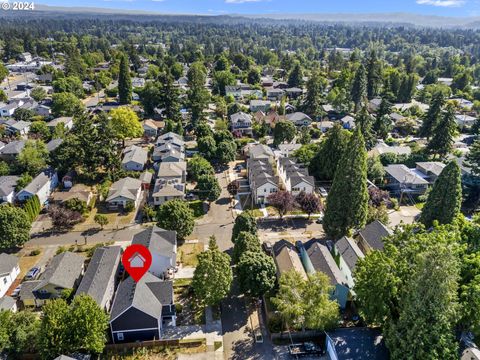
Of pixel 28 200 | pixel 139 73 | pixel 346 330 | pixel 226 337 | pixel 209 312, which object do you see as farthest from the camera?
pixel 139 73

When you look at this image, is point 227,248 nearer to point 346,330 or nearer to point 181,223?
point 181,223

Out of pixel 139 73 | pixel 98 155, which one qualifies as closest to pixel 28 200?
pixel 98 155

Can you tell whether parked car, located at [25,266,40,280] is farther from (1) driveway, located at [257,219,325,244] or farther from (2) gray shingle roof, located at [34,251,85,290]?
(1) driveway, located at [257,219,325,244]

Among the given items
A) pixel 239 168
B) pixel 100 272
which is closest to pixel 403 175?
pixel 239 168

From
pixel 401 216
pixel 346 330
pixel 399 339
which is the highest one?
pixel 399 339

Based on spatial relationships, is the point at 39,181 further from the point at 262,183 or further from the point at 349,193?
the point at 349,193

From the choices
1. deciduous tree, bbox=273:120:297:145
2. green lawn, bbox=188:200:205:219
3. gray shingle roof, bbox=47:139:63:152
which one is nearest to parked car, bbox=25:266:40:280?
green lawn, bbox=188:200:205:219
